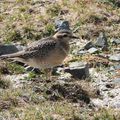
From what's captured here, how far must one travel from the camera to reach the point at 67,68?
11328 millimetres

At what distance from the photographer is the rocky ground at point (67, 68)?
8.94 meters

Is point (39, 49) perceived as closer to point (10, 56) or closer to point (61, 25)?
point (10, 56)

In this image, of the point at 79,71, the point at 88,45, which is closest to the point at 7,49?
the point at 79,71

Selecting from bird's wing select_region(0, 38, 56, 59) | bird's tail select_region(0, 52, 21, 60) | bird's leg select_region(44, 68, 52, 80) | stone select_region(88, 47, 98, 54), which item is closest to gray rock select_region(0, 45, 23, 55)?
bird's tail select_region(0, 52, 21, 60)

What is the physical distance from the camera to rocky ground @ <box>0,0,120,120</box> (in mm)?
8938

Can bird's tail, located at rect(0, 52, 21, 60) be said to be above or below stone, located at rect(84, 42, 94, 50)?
above

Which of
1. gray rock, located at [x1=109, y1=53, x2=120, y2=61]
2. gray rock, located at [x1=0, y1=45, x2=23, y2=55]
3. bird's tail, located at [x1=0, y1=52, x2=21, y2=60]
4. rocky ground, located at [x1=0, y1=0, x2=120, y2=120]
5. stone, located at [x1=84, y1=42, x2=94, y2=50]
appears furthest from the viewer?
stone, located at [x1=84, y1=42, x2=94, y2=50]

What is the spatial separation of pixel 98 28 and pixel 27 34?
1679mm

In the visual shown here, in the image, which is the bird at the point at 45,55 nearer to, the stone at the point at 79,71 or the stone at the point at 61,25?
the stone at the point at 79,71

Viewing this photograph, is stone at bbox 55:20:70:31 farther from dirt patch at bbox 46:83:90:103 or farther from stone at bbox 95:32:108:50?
dirt patch at bbox 46:83:90:103

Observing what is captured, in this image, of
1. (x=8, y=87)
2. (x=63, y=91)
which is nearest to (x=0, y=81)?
(x=8, y=87)

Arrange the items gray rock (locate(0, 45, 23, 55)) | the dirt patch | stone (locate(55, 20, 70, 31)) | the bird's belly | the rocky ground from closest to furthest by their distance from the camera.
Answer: the rocky ground < the dirt patch < the bird's belly < gray rock (locate(0, 45, 23, 55)) < stone (locate(55, 20, 70, 31))

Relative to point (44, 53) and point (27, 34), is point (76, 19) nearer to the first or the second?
point (27, 34)

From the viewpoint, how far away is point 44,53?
Answer: 10.6 meters
